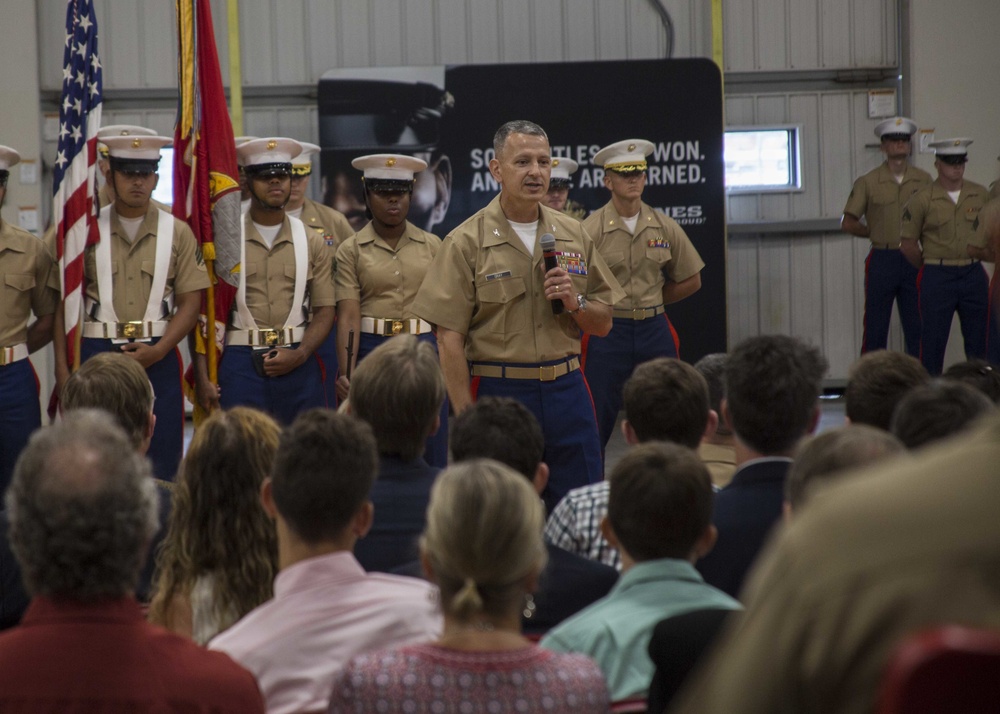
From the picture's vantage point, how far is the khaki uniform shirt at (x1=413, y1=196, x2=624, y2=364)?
4.14m

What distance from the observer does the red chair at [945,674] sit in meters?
0.54

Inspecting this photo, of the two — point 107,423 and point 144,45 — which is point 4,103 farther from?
point 107,423

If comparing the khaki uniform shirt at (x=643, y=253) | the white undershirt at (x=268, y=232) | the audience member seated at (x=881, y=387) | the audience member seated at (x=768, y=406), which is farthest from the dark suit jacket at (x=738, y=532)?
the khaki uniform shirt at (x=643, y=253)

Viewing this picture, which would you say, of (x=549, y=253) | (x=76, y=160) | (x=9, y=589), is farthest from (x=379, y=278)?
(x=9, y=589)

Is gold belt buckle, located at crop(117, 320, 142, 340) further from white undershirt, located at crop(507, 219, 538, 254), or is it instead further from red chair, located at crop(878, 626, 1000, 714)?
red chair, located at crop(878, 626, 1000, 714)

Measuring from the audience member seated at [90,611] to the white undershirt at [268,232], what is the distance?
4.05 metres

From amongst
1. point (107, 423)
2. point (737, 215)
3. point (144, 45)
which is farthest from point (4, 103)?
point (107, 423)

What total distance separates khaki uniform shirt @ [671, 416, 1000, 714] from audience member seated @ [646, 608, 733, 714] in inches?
38.3

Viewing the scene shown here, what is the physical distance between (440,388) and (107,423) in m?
1.19

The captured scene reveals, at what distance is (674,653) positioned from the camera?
1581mm

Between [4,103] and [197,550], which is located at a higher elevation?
[4,103]

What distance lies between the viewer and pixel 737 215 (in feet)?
31.3

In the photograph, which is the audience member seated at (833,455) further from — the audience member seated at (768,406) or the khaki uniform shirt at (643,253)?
the khaki uniform shirt at (643,253)

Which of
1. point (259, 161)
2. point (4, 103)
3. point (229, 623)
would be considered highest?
point (4, 103)
